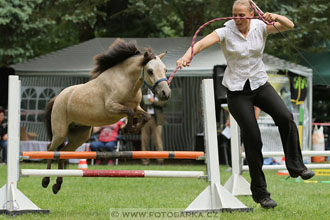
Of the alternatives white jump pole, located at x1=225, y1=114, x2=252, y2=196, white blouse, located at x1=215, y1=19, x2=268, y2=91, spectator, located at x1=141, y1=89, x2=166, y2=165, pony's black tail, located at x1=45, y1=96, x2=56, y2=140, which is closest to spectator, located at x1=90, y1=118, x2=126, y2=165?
spectator, located at x1=141, y1=89, x2=166, y2=165

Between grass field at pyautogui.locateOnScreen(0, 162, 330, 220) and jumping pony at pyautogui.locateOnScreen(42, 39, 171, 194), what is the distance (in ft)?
2.31

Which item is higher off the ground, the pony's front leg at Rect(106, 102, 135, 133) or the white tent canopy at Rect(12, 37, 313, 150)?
the pony's front leg at Rect(106, 102, 135, 133)

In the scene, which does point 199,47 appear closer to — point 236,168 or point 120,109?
point 120,109

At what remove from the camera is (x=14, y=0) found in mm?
15906

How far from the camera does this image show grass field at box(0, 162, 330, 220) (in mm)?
5910

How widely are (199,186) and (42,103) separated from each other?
756cm

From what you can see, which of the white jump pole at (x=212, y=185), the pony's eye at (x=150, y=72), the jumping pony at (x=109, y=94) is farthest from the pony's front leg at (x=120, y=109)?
→ the white jump pole at (x=212, y=185)

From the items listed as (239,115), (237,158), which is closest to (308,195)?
(237,158)

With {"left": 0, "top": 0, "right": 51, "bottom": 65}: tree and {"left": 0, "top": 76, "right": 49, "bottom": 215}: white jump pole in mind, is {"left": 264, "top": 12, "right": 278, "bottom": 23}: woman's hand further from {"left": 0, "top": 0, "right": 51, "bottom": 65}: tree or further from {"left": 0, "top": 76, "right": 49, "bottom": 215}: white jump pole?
{"left": 0, "top": 0, "right": 51, "bottom": 65}: tree

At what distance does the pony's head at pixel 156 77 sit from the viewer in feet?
21.4

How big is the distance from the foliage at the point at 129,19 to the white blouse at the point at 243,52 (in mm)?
9584

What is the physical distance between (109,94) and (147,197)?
65.1 inches

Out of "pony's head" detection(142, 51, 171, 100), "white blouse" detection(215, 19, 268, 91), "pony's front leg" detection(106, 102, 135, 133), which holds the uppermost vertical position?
"white blouse" detection(215, 19, 268, 91)

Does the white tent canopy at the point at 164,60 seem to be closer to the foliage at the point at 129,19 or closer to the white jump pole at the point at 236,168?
the foliage at the point at 129,19
